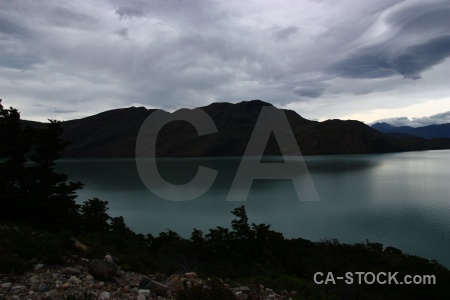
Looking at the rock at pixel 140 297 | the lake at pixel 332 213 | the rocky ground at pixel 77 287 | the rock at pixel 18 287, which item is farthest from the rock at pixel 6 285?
the lake at pixel 332 213

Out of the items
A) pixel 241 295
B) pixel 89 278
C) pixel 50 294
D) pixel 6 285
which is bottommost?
pixel 241 295

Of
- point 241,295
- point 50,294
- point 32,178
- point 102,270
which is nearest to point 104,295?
point 50,294

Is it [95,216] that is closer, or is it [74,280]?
[74,280]

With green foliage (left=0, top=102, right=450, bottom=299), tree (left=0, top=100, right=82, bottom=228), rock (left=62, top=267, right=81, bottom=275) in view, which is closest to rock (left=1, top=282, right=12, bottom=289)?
green foliage (left=0, top=102, right=450, bottom=299)

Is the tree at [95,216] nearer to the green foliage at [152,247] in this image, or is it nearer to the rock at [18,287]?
the green foliage at [152,247]

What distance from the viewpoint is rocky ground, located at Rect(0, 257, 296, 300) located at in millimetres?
8024

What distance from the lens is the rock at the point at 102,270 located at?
9812 mm

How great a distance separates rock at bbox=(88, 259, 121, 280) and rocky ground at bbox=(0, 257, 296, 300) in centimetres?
17

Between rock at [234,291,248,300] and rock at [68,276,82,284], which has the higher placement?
rock at [68,276,82,284]

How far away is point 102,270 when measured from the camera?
990cm

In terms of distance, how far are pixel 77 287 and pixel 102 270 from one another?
1.21m

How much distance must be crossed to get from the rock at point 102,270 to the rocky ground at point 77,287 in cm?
17

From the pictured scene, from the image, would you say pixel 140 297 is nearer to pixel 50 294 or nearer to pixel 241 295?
pixel 50 294

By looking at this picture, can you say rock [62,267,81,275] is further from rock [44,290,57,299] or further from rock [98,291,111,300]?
rock [98,291,111,300]
